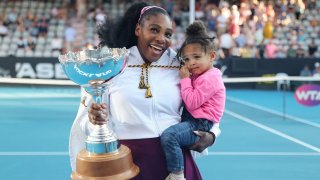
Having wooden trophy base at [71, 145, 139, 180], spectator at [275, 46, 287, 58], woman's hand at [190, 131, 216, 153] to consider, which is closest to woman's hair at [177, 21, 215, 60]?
woman's hand at [190, 131, 216, 153]

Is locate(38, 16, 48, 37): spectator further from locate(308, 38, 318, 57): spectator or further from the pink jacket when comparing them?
the pink jacket

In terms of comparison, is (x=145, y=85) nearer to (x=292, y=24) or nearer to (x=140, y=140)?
(x=140, y=140)

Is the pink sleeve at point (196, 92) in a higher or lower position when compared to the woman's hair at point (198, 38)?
lower

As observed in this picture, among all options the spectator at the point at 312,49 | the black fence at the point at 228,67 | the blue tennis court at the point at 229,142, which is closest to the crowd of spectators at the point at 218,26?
the spectator at the point at 312,49

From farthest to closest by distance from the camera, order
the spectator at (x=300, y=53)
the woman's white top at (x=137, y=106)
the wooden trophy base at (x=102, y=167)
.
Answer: the spectator at (x=300, y=53) < the woman's white top at (x=137, y=106) < the wooden trophy base at (x=102, y=167)

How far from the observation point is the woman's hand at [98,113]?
5.26ft

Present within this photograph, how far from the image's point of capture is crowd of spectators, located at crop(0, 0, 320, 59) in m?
15.3

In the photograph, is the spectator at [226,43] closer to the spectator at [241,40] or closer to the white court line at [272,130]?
the spectator at [241,40]

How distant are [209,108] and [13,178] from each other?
3421 millimetres

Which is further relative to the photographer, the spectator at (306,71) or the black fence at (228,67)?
the black fence at (228,67)

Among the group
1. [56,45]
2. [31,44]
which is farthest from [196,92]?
[31,44]

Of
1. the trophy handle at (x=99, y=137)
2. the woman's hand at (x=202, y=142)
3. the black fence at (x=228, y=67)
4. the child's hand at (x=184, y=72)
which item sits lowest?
the black fence at (x=228, y=67)

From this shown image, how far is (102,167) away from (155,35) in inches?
23.3

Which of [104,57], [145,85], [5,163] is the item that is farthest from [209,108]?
[5,163]
